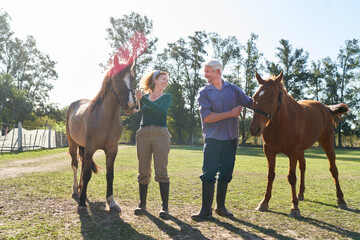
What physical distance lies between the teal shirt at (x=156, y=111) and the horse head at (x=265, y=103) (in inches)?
52.8

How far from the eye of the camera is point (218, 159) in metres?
4.14

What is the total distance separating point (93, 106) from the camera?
15.0 ft

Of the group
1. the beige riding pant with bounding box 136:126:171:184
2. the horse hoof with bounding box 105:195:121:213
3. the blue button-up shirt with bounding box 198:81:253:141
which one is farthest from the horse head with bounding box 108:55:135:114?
the horse hoof with bounding box 105:195:121:213

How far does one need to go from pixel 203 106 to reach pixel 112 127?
5.16 feet

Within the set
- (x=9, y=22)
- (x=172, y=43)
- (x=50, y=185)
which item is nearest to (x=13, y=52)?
(x=9, y=22)

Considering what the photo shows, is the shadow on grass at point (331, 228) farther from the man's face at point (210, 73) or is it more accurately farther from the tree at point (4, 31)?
the tree at point (4, 31)

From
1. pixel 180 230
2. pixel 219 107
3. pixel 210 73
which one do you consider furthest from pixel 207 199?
pixel 210 73

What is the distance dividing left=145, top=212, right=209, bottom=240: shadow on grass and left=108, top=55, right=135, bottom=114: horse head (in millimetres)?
1596

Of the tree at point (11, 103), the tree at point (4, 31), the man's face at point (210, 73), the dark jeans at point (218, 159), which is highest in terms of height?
the tree at point (4, 31)

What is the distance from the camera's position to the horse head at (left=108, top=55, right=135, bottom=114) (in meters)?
3.88

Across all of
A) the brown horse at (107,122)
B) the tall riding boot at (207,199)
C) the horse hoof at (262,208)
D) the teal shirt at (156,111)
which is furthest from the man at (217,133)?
the brown horse at (107,122)

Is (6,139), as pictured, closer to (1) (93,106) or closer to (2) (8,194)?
(2) (8,194)

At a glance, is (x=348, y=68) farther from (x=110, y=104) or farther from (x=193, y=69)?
(x=110, y=104)

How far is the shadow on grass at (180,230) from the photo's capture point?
316 cm
